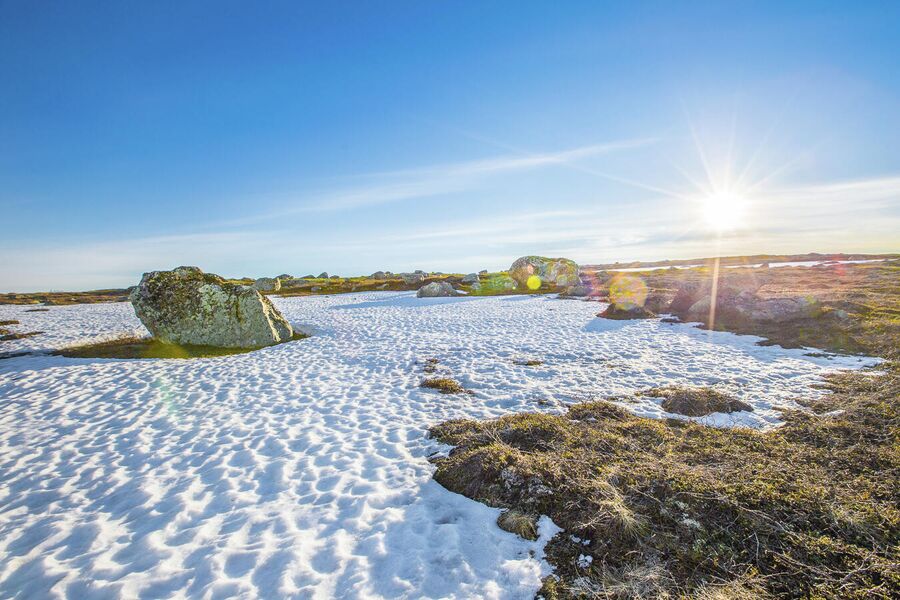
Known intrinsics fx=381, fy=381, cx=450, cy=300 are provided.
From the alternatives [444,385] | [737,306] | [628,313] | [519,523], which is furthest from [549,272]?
[519,523]

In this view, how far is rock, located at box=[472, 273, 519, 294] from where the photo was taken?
5269 centimetres

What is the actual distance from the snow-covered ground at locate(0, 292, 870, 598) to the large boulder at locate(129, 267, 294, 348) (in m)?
2.50

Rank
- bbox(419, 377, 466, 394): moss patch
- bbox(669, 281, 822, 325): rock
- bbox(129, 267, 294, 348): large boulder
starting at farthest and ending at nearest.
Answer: bbox(669, 281, 822, 325): rock < bbox(129, 267, 294, 348): large boulder < bbox(419, 377, 466, 394): moss patch

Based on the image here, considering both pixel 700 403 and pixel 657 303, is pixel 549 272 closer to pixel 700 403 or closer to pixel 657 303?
pixel 657 303

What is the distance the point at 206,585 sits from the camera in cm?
453

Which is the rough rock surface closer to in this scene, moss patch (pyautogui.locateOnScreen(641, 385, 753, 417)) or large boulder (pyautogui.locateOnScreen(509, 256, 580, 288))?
moss patch (pyautogui.locateOnScreen(641, 385, 753, 417))

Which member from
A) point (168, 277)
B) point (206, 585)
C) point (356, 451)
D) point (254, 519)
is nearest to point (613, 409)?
point (356, 451)

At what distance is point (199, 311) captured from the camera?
1892cm

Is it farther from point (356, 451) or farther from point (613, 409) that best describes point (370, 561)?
point (613, 409)

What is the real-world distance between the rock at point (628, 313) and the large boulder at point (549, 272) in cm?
2835

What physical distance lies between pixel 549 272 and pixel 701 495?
51.4m

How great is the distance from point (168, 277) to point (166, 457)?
48.4 feet

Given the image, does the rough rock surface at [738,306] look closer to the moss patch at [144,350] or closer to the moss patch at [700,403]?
the moss patch at [700,403]

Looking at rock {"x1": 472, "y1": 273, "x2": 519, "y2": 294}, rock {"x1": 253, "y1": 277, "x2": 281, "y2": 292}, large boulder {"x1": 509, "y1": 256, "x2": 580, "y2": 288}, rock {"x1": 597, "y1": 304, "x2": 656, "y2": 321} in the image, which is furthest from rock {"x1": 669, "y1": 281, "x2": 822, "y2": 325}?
rock {"x1": 253, "y1": 277, "x2": 281, "y2": 292}
